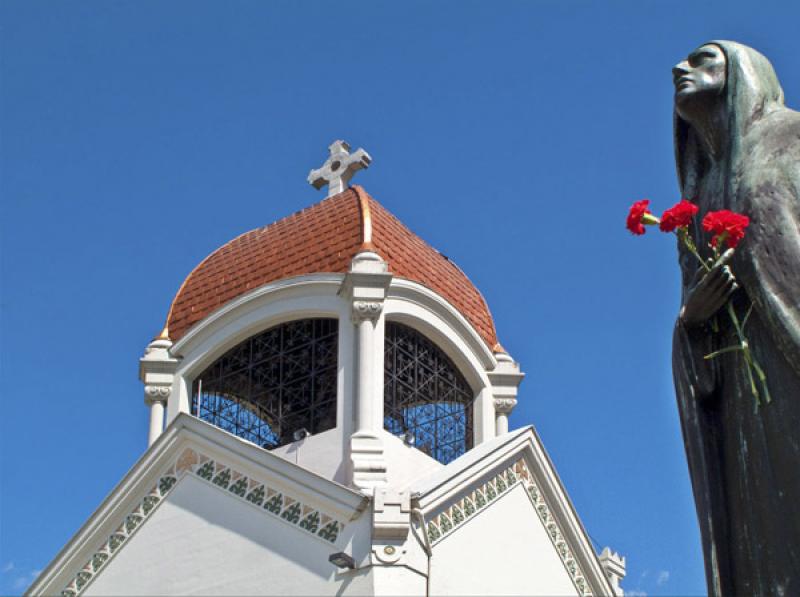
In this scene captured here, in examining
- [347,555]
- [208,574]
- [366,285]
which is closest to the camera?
[347,555]

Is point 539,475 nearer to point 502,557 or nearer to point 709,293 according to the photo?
point 502,557

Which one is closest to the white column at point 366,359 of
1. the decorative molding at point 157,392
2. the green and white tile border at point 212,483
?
the green and white tile border at point 212,483

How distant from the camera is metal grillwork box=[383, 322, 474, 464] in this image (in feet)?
56.3

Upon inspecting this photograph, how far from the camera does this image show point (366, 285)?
16.4m

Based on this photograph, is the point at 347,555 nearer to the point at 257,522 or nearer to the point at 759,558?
the point at 257,522

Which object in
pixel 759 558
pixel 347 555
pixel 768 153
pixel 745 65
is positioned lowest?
pixel 759 558

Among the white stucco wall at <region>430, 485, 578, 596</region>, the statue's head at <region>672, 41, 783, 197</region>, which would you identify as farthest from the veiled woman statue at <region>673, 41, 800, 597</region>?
the white stucco wall at <region>430, 485, 578, 596</region>

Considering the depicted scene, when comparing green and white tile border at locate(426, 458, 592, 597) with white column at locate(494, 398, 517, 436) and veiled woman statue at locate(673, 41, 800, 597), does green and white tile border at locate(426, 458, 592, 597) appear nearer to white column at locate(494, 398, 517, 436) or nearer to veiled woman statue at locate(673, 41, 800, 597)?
white column at locate(494, 398, 517, 436)

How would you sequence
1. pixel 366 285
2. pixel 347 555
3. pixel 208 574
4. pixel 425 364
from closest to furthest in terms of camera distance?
pixel 347 555, pixel 208 574, pixel 366 285, pixel 425 364

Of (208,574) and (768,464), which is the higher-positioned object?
(208,574)

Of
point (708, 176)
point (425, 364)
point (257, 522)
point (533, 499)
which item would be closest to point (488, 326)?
point (425, 364)

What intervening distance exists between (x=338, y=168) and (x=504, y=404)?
4.20 metres

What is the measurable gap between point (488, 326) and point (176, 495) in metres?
4.64

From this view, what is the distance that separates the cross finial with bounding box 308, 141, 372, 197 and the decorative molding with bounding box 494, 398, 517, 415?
371 cm
